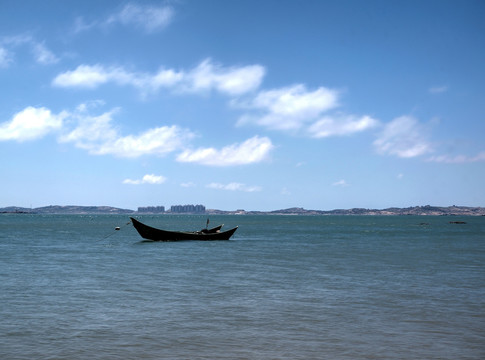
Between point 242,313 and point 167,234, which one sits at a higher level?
point 167,234

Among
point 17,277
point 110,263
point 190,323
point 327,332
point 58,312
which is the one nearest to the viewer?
point 327,332

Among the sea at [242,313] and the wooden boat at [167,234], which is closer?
the sea at [242,313]

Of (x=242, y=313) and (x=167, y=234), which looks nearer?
(x=242, y=313)

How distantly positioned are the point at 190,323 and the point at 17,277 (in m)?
16.5

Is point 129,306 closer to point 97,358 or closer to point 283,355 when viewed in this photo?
point 97,358

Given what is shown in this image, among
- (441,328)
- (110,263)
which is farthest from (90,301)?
(110,263)

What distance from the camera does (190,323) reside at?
16.4m

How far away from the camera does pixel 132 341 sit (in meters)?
14.1

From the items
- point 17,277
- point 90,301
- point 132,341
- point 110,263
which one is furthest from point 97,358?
point 110,263

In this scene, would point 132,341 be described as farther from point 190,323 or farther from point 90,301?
point 90,301

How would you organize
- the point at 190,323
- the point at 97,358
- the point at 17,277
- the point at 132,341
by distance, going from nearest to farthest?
the point at 97,358 < the point at 132,341 < the point at 190,323 < the point at 17,277

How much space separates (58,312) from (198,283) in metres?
9.30

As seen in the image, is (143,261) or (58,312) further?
(143,261)

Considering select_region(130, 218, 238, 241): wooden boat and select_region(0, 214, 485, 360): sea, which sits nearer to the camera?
select_region(0, 214, 485, 360): sea
